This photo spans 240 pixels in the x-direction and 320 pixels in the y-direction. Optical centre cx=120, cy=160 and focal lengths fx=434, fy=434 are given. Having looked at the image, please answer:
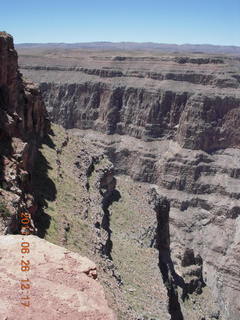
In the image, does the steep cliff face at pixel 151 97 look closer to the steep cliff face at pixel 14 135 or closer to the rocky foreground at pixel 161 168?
the rocky foreground at pixel 161 168

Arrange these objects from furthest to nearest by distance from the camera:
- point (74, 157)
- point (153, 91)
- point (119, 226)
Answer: point (153, 91), point (74, 157), point (119, 226)

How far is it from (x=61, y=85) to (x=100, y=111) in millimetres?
15168

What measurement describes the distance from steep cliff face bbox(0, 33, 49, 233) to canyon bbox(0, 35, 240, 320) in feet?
0.38

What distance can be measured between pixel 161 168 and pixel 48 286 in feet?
272

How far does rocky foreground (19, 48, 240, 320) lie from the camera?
28.8 metres

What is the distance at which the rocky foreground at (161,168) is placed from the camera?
28797 millimetres

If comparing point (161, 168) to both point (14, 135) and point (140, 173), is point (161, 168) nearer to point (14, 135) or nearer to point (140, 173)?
point (140, 173)

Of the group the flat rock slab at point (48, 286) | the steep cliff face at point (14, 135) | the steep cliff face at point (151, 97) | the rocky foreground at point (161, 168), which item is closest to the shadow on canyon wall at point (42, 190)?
the steep cliff face at point (14, 135)

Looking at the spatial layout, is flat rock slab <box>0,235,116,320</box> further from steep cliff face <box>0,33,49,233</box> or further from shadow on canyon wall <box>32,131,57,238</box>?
shadow on canyon wall <box>32,131,57,238</box>

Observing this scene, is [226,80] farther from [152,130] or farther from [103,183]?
[103,183]

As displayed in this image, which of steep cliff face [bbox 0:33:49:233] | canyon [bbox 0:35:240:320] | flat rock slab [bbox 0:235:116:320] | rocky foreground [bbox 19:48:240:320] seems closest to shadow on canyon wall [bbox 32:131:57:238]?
canyon [bbox 0:35:240:320]

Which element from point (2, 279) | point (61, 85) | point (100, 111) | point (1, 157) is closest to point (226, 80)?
point (100, 111)

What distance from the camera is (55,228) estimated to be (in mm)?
22125

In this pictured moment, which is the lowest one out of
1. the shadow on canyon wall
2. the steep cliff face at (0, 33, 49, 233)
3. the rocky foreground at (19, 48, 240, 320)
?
the rocky foreground at (19, 48, 240, 320)
